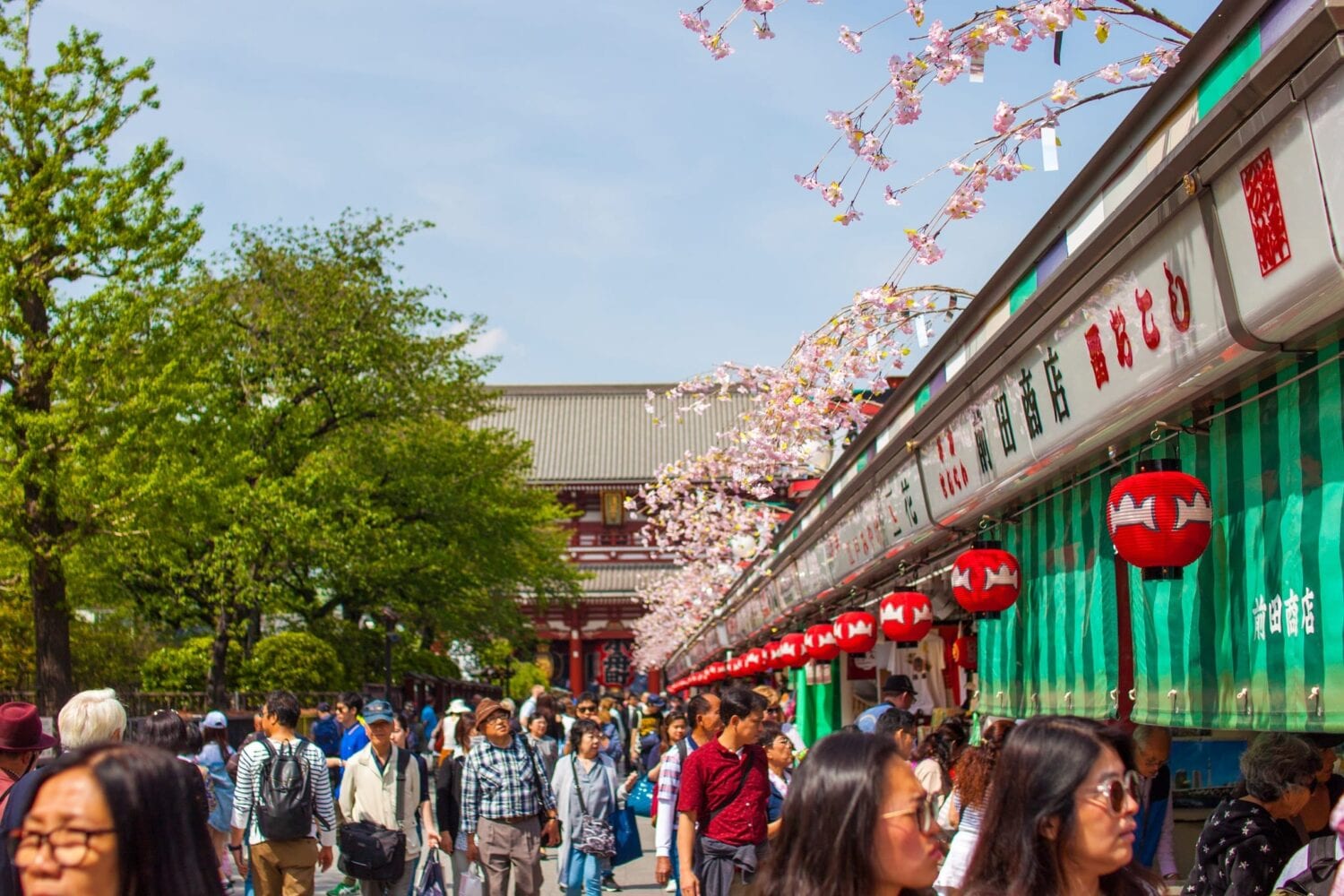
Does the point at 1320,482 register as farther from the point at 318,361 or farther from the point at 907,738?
the point at 318,361

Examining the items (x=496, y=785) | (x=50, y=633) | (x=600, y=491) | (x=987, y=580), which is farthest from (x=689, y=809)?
(x=600, y=491)

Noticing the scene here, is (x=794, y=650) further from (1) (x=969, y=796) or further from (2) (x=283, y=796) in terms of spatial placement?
(1) (x=969, y=796)

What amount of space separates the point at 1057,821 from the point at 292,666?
84.1 ft

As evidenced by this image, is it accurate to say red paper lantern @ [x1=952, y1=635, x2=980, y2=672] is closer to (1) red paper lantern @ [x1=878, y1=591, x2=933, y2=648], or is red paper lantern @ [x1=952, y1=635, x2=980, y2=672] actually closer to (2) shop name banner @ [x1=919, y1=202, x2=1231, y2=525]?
(1) red paper lantern @ [x1=878, y1=591, x2=933, y2=648]

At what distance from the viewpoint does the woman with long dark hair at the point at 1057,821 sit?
11.2ft

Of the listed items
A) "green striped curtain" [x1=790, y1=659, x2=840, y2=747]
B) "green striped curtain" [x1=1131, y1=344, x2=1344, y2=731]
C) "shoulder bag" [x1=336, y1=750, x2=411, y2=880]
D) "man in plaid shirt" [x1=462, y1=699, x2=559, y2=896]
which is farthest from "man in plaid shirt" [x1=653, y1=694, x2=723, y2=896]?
"green striped curtain" [x1=790, y1=659, x2=840, y2=747]

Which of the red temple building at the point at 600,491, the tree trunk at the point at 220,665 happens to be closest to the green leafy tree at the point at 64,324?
the tree trunk at the point at 220,665

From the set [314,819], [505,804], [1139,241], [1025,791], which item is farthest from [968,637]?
[1025,791]

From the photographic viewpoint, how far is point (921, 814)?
3279 millimetres

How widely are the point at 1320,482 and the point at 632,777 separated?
994cm

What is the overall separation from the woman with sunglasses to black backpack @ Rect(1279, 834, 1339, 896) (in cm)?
60

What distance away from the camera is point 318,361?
2823 centimetres

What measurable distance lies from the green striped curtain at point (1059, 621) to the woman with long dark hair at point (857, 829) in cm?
439

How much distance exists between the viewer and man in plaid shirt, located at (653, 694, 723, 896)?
335 inches
